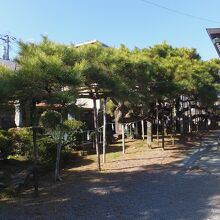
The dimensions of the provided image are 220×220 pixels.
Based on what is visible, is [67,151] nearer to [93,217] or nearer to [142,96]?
[142,96]

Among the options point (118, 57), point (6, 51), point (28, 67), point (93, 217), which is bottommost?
point (93, 217)

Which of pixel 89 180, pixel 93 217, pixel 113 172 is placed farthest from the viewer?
pixel 113 172

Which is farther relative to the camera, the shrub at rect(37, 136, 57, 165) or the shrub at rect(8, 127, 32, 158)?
the shrub at rect(8, 127, 32, 158)

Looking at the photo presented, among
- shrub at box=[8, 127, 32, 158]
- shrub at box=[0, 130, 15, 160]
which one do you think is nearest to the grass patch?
shrub at box=[0, 130, 15, 160]

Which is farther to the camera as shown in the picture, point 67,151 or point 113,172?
point 67,151

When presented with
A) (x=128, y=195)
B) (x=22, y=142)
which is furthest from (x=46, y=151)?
(x=128, y=195)

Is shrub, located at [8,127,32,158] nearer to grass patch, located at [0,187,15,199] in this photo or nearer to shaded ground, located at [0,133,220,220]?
shaded ground, located at [0,133,220,220]

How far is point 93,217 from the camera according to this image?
6625 mm

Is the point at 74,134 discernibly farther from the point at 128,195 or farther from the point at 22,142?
the point at 128,195

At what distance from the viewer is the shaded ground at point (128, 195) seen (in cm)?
683

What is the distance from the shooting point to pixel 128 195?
325 inches

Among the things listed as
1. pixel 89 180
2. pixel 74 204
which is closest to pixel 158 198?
pixel 74 204

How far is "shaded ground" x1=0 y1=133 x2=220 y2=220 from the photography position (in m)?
6.83

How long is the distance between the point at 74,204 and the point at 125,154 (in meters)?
8.15
